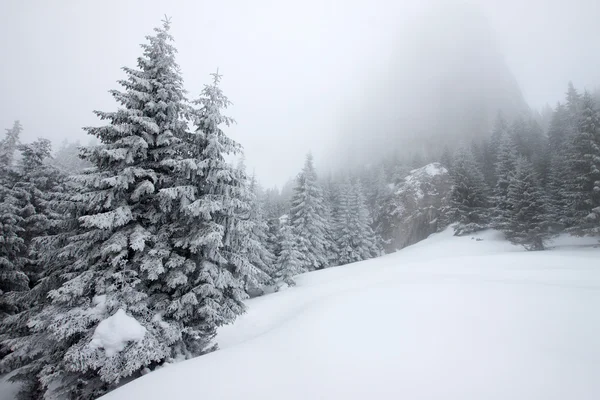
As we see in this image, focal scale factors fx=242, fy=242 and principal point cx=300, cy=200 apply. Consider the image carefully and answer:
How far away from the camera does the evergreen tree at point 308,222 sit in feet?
83.6

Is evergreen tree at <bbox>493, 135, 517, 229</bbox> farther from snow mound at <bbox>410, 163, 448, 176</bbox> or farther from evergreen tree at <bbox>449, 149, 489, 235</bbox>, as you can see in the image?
snow mound at <bbox>410, 163, 448, 176</bbox>

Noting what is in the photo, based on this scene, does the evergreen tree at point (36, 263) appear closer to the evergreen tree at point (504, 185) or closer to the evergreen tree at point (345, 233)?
the evergreen tree at point (345, 233)

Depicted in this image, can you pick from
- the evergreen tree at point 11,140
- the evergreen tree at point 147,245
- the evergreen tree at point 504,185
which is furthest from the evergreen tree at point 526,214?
the evergreen tree at point 11,140

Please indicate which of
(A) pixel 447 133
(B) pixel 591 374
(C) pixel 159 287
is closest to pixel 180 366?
(C) pixel 159 287

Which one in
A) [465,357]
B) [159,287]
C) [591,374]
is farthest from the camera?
[159,287]

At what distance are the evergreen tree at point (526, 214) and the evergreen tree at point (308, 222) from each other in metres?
17.8

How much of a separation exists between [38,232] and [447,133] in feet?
360

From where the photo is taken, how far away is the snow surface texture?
3504 mm

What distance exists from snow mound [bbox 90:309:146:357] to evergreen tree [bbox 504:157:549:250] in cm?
2846

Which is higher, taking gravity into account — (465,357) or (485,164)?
(485,164)

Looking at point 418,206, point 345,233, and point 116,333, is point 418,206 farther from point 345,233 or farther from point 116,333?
point 116,333

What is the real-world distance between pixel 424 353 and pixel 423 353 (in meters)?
0.02

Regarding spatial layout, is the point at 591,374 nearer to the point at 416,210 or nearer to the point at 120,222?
the point at 120,222

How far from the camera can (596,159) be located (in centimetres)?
1855
